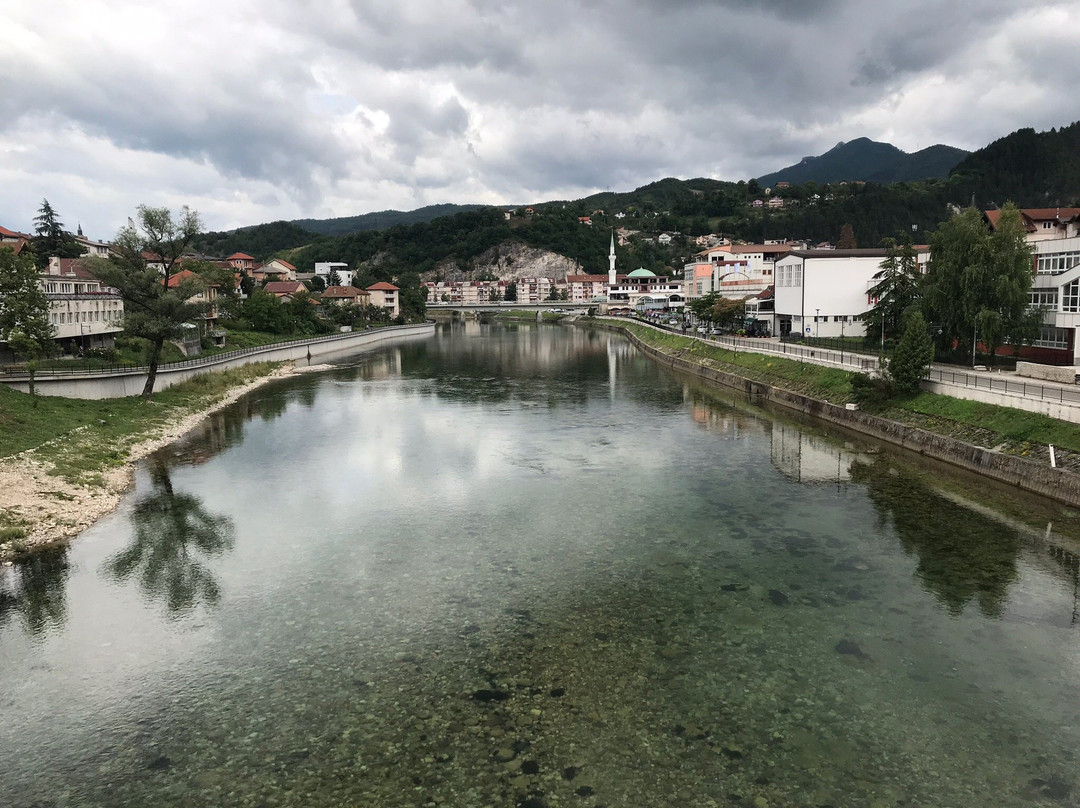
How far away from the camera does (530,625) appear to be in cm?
1245

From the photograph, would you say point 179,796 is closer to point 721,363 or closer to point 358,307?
point 721,363

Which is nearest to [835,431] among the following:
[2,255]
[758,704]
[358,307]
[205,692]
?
[758,704]

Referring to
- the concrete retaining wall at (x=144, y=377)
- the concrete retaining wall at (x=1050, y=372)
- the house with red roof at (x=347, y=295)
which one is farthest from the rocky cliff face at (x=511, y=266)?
the concrete retaining wall at (x=1050, y=372)

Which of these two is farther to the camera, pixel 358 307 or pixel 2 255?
pixel 358 307

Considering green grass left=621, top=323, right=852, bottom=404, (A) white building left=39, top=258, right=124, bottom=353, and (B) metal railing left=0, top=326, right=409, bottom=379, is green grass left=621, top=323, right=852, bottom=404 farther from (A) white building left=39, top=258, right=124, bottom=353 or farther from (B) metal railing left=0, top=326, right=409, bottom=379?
(A) white building left=39, top=258, right=124, bottom=353

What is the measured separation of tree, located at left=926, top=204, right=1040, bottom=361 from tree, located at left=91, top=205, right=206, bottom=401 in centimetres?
3522

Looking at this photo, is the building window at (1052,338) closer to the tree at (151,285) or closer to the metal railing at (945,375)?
the metal railing at (945,375)

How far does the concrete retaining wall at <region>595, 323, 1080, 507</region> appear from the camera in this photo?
19047 mm

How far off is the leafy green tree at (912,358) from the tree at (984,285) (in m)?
4.68

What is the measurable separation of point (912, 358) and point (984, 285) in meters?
7.27

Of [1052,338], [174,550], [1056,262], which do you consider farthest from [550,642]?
[1056,262]

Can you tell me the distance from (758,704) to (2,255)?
32.1m

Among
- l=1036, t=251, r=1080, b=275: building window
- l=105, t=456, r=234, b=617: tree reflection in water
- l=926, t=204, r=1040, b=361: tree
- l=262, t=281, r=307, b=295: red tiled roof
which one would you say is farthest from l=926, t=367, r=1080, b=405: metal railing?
l=262, t=281, r=307, b=295: red tiled roof

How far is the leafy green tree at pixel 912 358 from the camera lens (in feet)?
88.3
